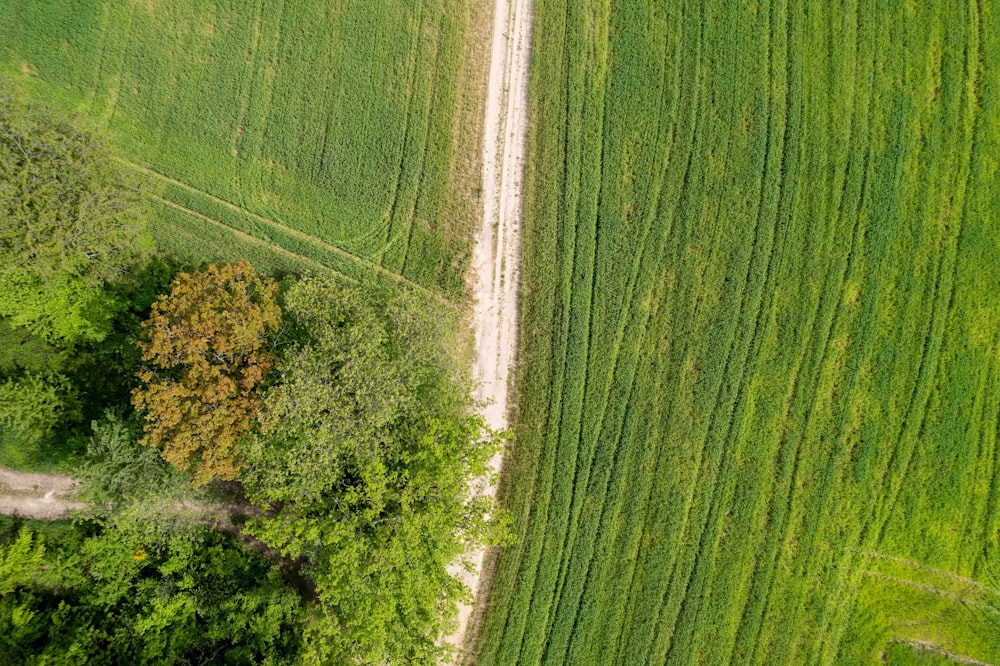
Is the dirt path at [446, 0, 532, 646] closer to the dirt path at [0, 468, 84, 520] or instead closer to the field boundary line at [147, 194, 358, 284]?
the field boundary line at [147, 194, 358, 284]

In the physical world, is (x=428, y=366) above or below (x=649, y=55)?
below

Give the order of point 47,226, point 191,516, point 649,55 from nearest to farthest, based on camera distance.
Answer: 1. point 47,226
2. point 191,516
3. point 649,55

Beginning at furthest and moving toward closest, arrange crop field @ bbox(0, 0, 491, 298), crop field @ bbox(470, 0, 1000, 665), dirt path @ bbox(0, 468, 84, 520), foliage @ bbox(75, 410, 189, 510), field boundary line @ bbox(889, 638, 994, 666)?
crop field @ bbox(0, 0, 491, 298)
field boundary line @ bbox(889, 638, 994, 666)
crop field @ bbox(470, 0, 1000, 665)
dirt path @ bbox(0, 468, 84, 520)
foliage @ bbox(75, 410, 189, 510)

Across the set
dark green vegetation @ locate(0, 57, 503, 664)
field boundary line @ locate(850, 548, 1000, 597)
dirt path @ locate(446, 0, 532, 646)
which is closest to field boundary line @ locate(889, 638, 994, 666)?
field boundary line @ locate(850, 548, 1000, 597)

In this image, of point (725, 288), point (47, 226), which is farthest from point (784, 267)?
point (47, 226)

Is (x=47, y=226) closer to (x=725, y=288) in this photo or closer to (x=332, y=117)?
(x=332, y=117)

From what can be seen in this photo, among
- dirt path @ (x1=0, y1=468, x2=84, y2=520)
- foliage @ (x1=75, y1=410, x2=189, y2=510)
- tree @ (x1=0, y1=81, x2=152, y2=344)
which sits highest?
A: tree @ (x1=0, y1=81, x2=152, y2=344)

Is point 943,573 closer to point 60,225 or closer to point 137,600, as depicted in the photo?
point 137,600
